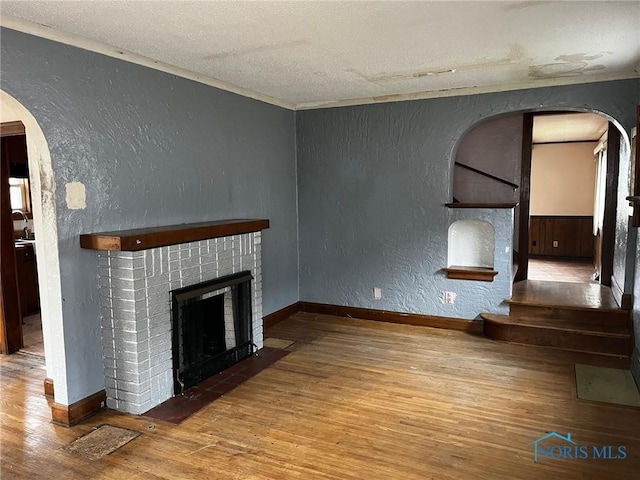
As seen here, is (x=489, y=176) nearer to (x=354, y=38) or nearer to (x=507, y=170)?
(x=507, y=170)

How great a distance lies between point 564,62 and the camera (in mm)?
3438

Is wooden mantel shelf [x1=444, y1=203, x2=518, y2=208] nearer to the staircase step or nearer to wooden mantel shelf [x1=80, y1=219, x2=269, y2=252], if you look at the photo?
the staircase step

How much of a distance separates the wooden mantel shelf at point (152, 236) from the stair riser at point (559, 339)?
2.63m

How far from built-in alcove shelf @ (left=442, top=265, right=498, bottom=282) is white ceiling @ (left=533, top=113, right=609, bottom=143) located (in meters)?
2.40

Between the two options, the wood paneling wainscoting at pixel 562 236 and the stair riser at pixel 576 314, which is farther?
the wood paneling wainscoting at pixel 562 236

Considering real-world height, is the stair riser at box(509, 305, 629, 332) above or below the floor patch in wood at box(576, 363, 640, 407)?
above

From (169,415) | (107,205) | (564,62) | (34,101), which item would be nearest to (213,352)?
(169,415)

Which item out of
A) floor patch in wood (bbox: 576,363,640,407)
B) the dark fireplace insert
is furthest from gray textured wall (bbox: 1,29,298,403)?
floor patch in wood (bbox: 576,363,640,407)

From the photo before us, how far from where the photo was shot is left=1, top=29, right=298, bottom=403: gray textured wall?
2.63 m

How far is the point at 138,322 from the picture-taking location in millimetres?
2881

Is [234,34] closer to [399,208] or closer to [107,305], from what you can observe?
[107,305]

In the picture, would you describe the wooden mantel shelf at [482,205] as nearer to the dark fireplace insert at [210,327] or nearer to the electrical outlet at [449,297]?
the electrical outlet at [449,297]

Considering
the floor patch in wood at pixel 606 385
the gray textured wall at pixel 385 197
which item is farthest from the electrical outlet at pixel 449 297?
the floor patch in wood at pixel 606 385

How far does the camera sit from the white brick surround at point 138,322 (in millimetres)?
2867
